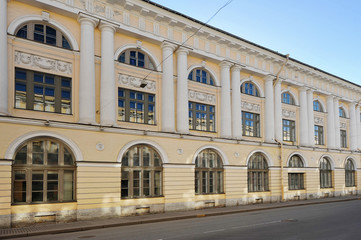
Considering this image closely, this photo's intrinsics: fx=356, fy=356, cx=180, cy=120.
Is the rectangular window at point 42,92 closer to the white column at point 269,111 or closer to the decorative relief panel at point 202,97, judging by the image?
the decorative relief panel at point 202,97

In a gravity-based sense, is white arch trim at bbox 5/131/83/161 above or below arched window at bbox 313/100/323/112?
below

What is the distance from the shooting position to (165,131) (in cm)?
2145

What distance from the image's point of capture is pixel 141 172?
66.9 ft

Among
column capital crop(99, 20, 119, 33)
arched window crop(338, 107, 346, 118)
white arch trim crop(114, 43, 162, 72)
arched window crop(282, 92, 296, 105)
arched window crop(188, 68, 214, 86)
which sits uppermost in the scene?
column capital crop(99, 20, 119, 33)

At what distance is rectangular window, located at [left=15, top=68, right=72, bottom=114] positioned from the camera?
1684 cm

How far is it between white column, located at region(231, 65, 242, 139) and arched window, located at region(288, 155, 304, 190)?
23.9 feet

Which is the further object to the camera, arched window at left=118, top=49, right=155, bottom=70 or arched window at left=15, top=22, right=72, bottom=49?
arched window at left=118, top=49, right=155, bottom=70

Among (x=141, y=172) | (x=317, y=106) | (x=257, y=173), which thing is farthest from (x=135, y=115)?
(x=317, y=106)

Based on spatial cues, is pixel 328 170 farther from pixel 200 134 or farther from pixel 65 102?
pixel 65 102

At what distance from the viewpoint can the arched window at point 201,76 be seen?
24.2 metres

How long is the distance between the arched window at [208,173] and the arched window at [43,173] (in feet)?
28.3

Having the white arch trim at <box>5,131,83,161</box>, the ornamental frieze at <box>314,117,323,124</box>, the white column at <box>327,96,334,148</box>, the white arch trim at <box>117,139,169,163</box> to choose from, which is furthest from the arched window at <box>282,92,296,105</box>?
the white arch trim at <box>5,131,83,161</box>

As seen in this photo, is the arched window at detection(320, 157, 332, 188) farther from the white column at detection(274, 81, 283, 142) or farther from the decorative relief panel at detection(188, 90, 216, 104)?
the decorative relief panel at detection(188, 90, 216, 104)

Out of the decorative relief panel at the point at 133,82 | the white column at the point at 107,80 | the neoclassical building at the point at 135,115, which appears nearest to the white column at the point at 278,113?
the neoclassical building at the point at 135,115
